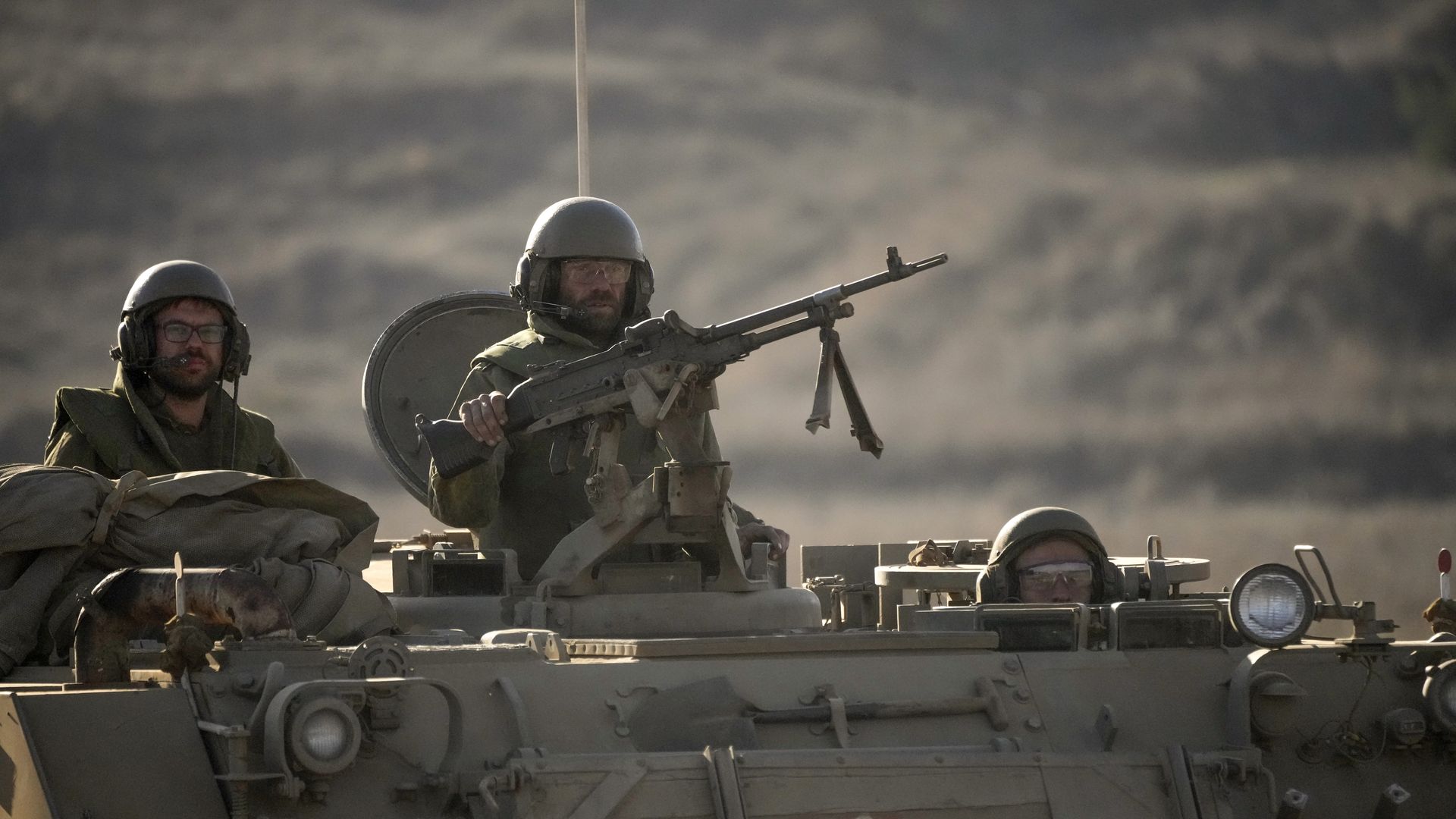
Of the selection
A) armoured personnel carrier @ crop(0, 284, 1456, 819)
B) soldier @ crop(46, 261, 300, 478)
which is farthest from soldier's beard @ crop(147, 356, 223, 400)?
armoured personnel carrier @ crop(0, 284, 1456, 819)

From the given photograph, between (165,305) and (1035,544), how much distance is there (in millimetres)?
4587

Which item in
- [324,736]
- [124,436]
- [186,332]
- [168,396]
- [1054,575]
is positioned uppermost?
[186,332]

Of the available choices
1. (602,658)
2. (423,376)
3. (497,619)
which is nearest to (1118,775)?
(602,658)

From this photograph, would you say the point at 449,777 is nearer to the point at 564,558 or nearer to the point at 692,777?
the point at 692,777

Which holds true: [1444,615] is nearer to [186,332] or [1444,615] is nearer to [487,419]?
[487,419]

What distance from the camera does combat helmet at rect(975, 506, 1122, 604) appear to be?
9898mm

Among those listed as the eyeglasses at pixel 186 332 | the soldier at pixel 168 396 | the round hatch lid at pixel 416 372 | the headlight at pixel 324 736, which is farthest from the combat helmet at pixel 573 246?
the headlight at pixel 324 736

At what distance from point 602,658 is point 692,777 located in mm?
1008

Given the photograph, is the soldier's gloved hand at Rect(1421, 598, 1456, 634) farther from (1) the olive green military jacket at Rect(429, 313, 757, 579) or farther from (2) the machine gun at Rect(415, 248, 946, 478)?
(1) the olive green military jacket at Rect(429, 313, 757, 579)

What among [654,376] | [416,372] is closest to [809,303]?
[654,376]

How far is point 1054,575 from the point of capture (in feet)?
32.3

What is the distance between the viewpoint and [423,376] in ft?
40.4

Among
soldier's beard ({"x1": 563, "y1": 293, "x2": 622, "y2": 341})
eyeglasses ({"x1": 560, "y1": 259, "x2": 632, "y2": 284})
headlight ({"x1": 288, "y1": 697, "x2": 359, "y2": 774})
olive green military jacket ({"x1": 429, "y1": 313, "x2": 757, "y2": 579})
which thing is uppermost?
eyeglasses ({"x1": 560, "y1": 259, "x2": 632, "y2": 284})

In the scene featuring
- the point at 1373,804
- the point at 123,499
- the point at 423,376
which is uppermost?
the point at 423,376
